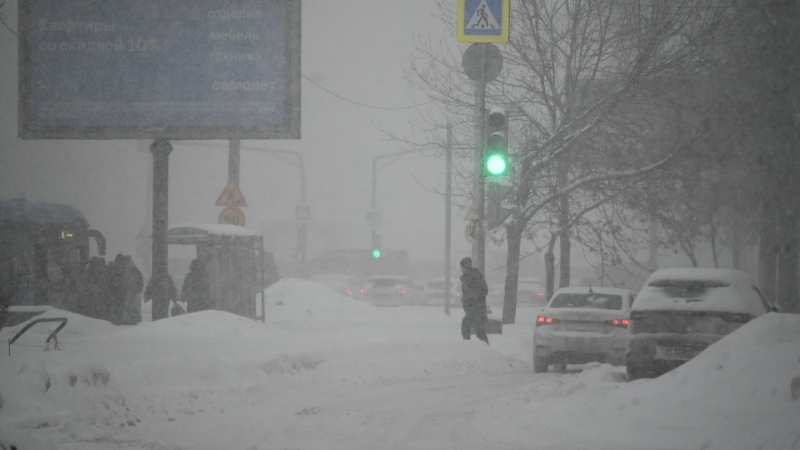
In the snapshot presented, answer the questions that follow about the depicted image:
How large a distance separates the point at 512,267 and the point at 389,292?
14740 millimetres

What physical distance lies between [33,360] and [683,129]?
16222 mm

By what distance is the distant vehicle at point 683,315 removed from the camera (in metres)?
11.1

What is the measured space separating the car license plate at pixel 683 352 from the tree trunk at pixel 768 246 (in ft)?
45.2

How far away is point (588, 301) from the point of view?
15.7 meters

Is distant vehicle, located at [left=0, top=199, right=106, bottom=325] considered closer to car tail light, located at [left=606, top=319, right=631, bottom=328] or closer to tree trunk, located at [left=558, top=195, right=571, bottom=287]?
tree trunk, located at [left=558, top=195, right=571, bottom=287]

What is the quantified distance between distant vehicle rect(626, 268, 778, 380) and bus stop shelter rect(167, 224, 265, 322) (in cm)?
1129

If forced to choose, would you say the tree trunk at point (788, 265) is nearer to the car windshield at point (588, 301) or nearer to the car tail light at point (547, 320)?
the car windshield at point (588, 301)

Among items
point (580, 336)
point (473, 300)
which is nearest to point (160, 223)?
point (473, 300)

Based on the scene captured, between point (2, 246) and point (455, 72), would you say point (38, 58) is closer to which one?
point (2, 246)

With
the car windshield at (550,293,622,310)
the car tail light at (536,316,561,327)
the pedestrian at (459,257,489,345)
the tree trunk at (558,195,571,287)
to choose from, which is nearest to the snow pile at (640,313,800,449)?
the car tail light at (536,316,561,327)

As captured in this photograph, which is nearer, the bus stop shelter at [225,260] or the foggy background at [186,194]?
the bus stop shelter at [225,260]

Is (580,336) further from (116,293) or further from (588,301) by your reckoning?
(116,293)

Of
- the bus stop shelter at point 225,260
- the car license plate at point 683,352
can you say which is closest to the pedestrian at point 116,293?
the bus stop shelter at point 225,260

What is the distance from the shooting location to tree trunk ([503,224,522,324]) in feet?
70.1
